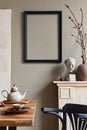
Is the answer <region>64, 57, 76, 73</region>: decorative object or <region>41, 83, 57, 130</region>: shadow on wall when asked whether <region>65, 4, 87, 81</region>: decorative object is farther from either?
<region>41, 83, 57, 130</region>: shadow on wall

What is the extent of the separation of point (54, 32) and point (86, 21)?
1.58 ft

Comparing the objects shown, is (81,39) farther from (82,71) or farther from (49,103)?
(49,103)

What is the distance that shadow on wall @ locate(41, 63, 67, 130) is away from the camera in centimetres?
382

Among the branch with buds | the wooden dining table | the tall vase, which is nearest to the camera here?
the wooden dining table

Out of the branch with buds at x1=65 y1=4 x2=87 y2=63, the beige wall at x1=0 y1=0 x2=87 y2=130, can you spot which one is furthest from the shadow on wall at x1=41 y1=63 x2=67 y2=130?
the branch with buds at x1=65 y1=4 x2=87 y2=63

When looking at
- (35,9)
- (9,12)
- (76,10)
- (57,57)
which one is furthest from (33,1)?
(57,57)

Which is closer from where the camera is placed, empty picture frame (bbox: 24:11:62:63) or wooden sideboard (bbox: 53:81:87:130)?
wooden sideboard (bbox: 53:81:87:130)

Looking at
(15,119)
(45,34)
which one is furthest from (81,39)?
(15,119)

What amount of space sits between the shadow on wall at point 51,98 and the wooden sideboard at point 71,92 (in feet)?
0.61

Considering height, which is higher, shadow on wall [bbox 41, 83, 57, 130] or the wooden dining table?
the wooden dining table

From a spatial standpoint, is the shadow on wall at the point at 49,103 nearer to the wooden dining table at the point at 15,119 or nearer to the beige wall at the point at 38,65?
the beige wall at the point at 38,65

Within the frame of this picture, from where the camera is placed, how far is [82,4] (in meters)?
3.87

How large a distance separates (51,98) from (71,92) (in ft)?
1.09

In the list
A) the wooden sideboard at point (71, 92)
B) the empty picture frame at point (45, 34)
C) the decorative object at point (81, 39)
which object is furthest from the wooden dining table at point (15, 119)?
the empty picture frame at point (45, 34)
